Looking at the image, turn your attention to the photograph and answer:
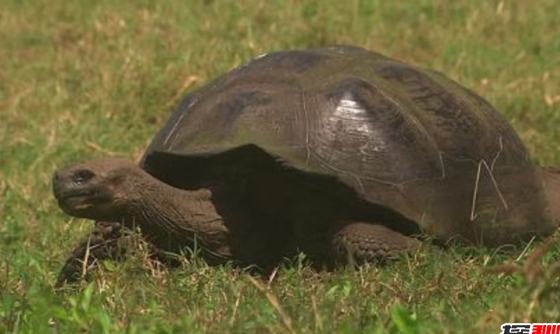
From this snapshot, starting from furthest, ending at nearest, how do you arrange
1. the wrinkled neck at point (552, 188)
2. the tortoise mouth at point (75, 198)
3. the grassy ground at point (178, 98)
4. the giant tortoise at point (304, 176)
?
the wrinkled neck at point (552, 188)
the giant tortoise at point (304, 176)
the tortoise mouth at point (75, 198)
the grassy ground at point (178, 98)

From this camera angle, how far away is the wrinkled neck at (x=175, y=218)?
4129 mm

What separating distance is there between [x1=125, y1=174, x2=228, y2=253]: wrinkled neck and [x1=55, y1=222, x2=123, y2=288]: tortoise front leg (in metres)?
0.11

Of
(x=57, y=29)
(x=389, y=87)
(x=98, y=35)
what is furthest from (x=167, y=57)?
(x=389, y=87)

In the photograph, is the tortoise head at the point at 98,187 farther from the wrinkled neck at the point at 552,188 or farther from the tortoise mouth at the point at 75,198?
the wrinkled neck at the point at 552,188

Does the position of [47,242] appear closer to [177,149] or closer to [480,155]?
[177,149]

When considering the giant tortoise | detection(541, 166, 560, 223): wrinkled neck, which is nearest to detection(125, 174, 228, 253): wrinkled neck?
the giant tortoise

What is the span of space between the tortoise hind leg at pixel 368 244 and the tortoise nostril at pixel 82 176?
0.86 metres

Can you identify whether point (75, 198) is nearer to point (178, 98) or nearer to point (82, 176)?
point (82, 176)

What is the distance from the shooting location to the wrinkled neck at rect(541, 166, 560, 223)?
4875mm

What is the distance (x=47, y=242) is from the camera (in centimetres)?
504

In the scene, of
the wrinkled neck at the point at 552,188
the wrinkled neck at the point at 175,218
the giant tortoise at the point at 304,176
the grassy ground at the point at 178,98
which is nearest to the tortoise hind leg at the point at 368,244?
the giant tortoise at the point at 304,176

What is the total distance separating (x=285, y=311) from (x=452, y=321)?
435 millimetres

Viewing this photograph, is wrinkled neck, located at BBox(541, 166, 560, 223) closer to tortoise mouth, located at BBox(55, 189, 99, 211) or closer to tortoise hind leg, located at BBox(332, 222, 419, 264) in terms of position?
tortoise hind leg, located at BBox(332, 222, 419, 264)

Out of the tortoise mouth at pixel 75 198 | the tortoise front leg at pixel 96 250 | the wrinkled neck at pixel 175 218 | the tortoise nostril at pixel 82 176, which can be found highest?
the tortoise nostril at pixel 82 176
